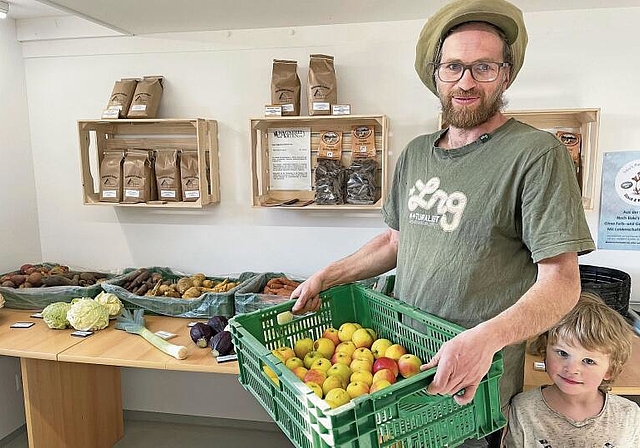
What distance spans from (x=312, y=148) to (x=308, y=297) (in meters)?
1.34

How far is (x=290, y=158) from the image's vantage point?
106 inches

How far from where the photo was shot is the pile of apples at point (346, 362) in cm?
112

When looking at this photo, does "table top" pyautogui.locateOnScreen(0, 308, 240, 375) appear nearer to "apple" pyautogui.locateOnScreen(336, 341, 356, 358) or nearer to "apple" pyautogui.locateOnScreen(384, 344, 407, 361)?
"apple" pyautogui.locateOnScreen(336, 341, 356, 358)

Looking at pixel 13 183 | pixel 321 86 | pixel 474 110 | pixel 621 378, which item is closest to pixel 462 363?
pixel 474 110

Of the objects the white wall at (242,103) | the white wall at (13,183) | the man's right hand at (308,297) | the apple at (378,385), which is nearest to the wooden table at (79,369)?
the white wall at (242,103)

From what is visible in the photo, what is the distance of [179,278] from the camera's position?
9.18 feet

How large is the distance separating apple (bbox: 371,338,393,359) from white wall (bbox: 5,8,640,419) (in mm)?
1392

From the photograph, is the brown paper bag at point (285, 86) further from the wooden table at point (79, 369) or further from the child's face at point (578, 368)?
the child's face at point (578, 368)

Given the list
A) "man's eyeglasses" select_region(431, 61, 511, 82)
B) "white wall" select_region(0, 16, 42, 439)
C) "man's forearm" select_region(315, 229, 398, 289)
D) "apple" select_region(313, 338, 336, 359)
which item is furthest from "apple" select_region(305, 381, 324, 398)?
"white wall" select_region(0, 16, 42, 439)

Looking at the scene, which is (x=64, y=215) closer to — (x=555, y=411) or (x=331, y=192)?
(x=331, y=192)

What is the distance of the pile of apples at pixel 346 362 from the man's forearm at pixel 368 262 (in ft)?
0.58

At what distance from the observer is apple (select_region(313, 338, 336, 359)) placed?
4.43 feet

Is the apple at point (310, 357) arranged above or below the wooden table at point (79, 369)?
above

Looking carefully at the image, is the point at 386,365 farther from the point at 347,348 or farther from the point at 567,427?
the point at 567,427
